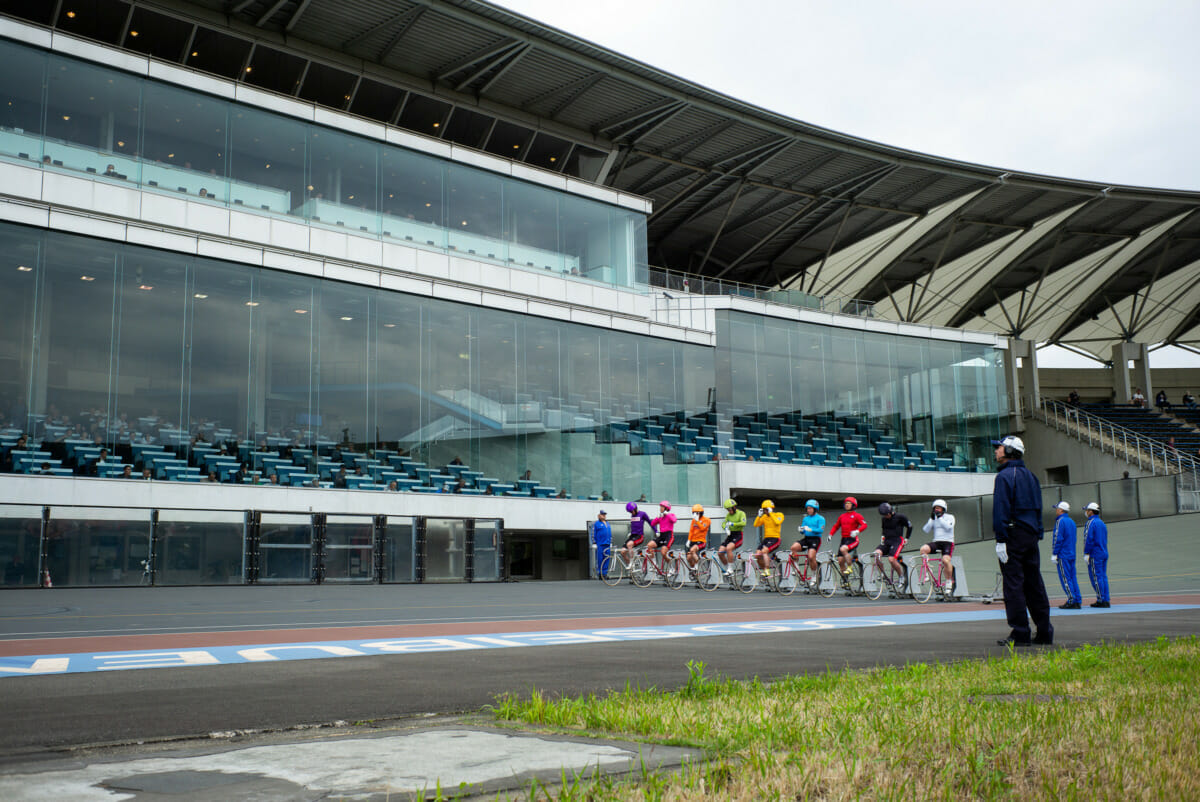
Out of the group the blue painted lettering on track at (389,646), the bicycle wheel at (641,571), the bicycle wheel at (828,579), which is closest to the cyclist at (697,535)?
the bicycle wheel at (641,571)

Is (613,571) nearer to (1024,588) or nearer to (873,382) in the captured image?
(1024,588)

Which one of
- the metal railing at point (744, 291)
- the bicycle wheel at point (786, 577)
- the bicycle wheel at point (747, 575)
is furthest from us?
the metal railing at point (744, 291)

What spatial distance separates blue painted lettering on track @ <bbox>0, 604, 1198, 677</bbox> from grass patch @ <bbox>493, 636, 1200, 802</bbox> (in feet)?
13.1

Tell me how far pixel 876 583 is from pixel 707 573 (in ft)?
15.1

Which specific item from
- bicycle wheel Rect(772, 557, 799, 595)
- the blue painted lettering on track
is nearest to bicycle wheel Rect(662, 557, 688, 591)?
bicycle wheel Rect(772, 557, 799, 595)

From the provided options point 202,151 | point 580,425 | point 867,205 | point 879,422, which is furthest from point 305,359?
point 867,205

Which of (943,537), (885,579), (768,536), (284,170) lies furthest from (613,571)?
(284,170)

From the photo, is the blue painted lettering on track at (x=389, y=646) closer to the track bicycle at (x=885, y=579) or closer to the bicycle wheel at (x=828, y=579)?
the track bicycle at (x=885, y=579)

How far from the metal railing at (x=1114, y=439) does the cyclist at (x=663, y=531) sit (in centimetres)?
2738

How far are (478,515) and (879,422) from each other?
2190cm

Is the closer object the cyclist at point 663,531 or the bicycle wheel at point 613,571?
the cyclist at point 663,531

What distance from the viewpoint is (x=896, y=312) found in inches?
2454

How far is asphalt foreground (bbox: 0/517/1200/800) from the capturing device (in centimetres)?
364

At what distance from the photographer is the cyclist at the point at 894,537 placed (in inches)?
787
